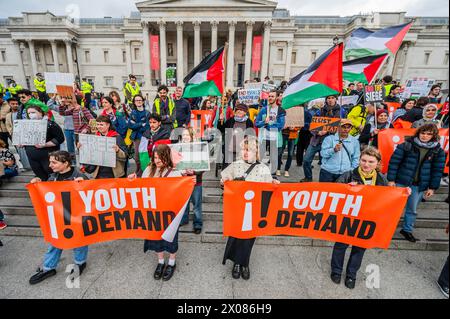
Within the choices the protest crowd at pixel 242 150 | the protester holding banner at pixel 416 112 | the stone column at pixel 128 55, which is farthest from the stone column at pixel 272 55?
the protester holding banner at pixel 416 112

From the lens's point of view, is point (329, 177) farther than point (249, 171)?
Yes

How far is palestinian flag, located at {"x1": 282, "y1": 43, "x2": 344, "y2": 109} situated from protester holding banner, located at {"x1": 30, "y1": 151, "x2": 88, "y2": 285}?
378cm

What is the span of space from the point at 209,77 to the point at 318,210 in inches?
149

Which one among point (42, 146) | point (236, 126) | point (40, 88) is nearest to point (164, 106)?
point (236, 126)

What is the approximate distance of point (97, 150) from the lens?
12.0ft

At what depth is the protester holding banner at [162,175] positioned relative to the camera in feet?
9.93

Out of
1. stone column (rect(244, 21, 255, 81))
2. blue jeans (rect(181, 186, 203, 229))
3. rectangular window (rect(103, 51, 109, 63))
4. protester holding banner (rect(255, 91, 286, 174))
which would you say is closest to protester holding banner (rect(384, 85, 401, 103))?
protester holding banner (rect(255, 91, 286, 174))

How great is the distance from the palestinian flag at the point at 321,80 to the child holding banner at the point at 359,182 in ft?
4.69

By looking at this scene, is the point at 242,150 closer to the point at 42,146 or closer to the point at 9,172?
the point at 42,146

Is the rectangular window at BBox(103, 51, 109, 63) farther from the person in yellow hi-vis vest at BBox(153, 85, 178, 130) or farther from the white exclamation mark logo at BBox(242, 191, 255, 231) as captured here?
the white exclamation mark logo at BBox(242, 191, 255, 231)

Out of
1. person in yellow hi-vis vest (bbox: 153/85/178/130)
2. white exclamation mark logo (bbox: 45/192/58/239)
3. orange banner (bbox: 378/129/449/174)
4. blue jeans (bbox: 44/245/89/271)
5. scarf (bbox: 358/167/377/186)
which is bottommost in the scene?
blue jeans (bbox: 44/245/89/271)

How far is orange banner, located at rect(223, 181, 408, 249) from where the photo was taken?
2.88 meters

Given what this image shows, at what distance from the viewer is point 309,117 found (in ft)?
20.4

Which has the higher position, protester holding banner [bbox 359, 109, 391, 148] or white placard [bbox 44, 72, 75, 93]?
white placard [bbox 44, 72, 75, 93]
